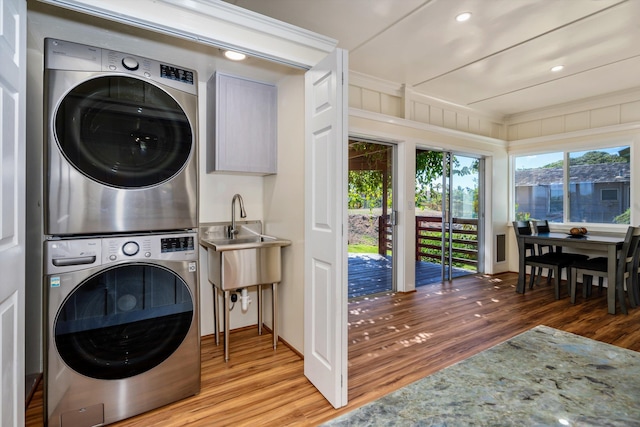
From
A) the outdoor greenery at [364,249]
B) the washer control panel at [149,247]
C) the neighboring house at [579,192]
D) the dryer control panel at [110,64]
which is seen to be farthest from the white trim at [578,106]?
the washer control panel at [149,247]

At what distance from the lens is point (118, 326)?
1.73m

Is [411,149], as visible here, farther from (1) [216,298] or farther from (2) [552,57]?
(1) [216,298]

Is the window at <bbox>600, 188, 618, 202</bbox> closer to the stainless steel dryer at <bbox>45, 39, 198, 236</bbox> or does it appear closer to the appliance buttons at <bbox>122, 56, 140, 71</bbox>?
the stainless steel dryer at <bbox>45, 39, 198, 236</bbox>

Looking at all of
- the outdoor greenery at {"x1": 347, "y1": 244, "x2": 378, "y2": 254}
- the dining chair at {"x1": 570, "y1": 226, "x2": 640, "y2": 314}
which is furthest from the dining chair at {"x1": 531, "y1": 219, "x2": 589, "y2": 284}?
the outdoor greenery at {"x1": 347, "y1": 244, "x2": 378, "y2": 254}

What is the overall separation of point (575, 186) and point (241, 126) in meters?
5.16

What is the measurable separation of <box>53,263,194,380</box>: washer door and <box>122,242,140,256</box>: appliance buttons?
0.22 ft

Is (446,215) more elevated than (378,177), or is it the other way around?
(378,177)

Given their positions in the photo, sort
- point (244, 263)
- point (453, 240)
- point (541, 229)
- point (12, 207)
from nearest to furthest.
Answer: point (12, 207)
point (244, 263)
point (541, 229)
point (453, 240)

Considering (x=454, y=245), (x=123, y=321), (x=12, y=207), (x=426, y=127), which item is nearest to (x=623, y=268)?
(x=454, y=245)

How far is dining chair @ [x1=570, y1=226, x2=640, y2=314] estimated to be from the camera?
3.48 meters

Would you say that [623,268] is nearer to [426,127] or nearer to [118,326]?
[426,127]

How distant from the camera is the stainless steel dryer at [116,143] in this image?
1587 mm

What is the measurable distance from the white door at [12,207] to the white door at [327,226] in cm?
142

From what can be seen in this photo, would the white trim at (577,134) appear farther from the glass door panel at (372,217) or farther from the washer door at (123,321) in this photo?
the washer door at (123,321)
